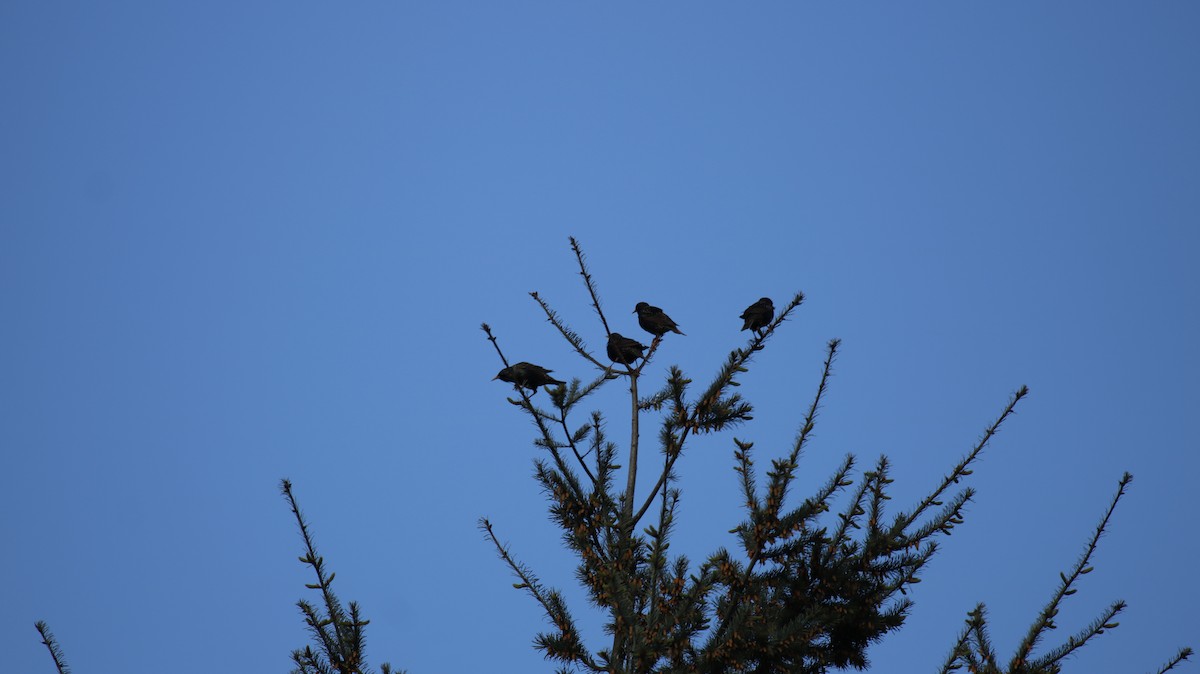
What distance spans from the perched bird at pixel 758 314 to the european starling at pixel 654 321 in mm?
675

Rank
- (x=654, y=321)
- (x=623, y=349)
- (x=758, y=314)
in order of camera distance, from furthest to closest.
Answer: (x=758, y=314)
(x=654, y=321)
(x=623, y=349)

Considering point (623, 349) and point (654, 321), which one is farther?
point (654, 321)

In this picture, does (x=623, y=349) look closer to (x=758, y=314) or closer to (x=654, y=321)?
(x=654, y=321)

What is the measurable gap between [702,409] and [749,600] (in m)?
1.07

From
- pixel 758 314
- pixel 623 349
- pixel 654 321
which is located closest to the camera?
pixel 623 349

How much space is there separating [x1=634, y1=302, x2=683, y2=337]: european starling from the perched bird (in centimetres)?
68

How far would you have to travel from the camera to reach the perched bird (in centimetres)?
875

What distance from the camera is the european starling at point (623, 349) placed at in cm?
630

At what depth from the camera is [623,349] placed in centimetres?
641

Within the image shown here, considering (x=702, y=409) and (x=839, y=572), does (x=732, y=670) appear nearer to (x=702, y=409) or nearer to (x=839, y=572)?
(x=839, y=572)

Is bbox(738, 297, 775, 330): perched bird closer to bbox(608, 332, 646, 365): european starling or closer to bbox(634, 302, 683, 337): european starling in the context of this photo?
bbox(634, 302, 683, 337): european starling

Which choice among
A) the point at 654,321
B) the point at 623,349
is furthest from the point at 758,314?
the point at 623,349

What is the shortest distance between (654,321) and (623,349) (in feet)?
6.77

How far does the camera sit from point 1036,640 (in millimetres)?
5070
